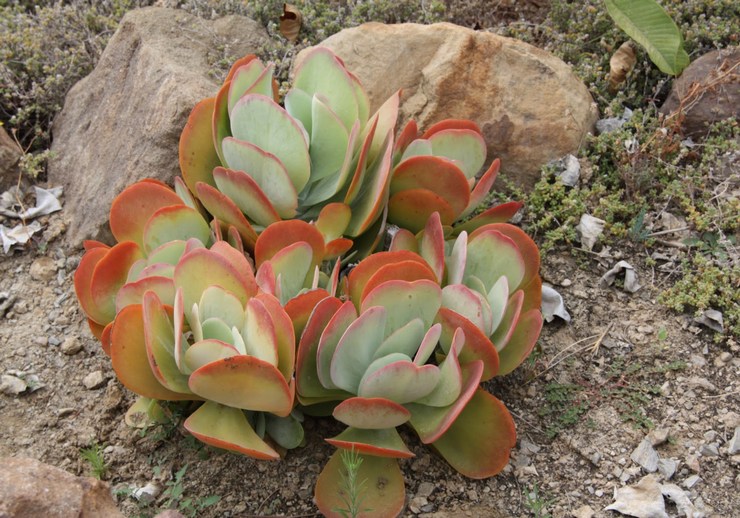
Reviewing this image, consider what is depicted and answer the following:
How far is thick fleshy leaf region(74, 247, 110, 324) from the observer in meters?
1.98

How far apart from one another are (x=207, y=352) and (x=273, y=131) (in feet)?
2.13

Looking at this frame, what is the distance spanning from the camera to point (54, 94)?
3.13m

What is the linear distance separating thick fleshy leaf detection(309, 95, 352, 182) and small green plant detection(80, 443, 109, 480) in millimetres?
876

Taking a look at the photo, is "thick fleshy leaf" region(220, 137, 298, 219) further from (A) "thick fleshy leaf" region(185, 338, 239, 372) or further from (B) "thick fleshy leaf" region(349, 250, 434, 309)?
(A) "thick fleshy leaf" region(185, 338, 239, 372)

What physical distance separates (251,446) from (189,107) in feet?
4.12

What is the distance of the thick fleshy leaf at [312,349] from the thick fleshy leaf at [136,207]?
58 centimetres

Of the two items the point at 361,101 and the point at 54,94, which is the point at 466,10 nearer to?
the point at 361,101

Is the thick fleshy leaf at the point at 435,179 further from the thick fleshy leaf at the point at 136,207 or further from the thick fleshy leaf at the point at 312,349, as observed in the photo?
the thick fleshy leaf at the point at 136,207

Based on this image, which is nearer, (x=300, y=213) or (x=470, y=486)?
(x=470, y=486)

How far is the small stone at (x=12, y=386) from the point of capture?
7.16ft

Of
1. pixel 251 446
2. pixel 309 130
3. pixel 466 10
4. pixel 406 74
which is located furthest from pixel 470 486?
pixel 466 10

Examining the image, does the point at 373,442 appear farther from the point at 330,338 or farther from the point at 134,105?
the point at 134,105

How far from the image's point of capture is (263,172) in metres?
2.03

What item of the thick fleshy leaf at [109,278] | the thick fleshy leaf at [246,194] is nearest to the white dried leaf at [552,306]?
the thick fleshy leaf at [246,194]
